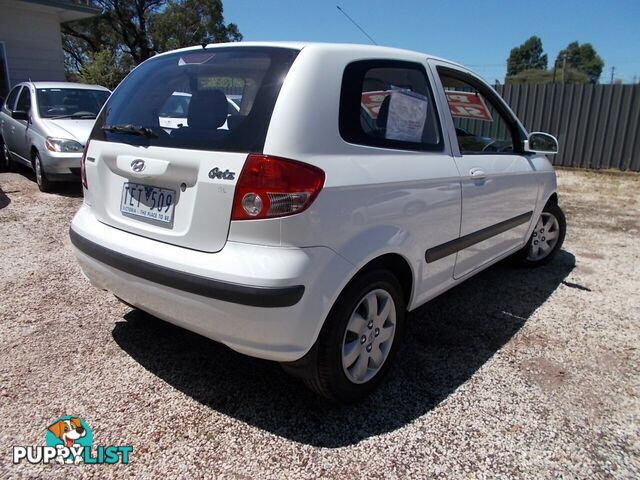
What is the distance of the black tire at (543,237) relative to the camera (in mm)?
4478

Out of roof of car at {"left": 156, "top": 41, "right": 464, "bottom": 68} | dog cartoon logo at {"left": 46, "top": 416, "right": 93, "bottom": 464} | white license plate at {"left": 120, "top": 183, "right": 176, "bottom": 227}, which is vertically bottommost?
dog cartoon logo at {"left": 46, "top": 416, "right": 93, "bottom": 464}

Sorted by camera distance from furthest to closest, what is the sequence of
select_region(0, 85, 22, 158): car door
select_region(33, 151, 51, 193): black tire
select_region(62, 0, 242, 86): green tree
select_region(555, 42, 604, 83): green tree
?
1. select_region(555, 42, 604, 83): green tree
2. select_region(62, 0, 242, 86): green tree
3. select_region(0, 85, 22, 158): car door
4. select_region(33, 151, 51, 193): black tire

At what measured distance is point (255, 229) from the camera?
191 centimetres

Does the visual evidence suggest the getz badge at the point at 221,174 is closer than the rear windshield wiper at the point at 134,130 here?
Yes

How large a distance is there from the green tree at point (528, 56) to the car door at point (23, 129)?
294ft

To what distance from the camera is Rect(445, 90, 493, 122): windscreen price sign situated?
3.29 m

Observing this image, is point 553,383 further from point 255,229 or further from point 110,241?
point 110,241

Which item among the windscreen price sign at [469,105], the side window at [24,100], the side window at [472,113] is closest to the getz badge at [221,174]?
the side window at [472,113]

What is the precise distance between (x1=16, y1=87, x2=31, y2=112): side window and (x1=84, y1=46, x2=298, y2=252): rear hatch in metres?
6.17

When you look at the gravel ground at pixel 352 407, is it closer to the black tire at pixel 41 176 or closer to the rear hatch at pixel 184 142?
the rear hatch at pixel 184 142

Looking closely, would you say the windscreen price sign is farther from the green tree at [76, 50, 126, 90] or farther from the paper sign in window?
the green tree at [76, 50, 126, 90]

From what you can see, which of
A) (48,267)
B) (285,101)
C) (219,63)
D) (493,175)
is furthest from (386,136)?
(48,267)

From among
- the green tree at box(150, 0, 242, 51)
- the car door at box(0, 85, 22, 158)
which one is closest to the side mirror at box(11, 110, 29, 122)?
the car door at box(0, 85, 22, 158)

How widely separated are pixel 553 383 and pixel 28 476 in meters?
2.63
